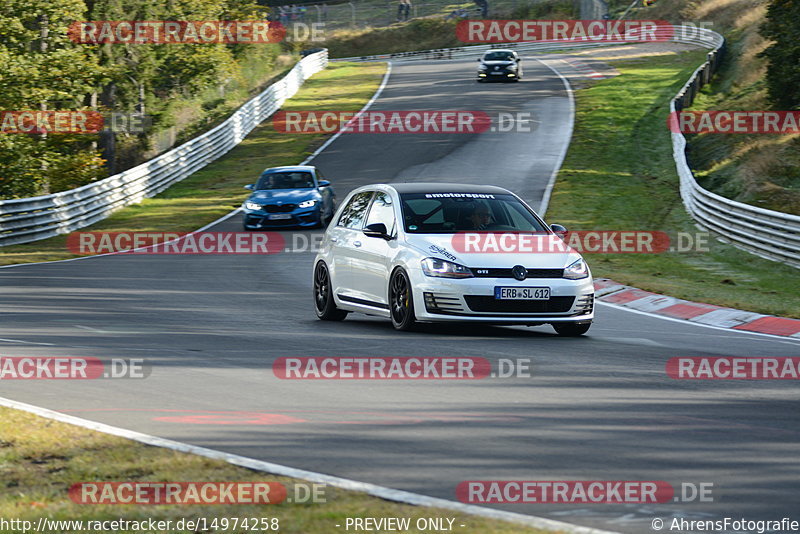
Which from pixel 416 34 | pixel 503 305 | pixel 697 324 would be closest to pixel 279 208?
Result: pixel 697 324

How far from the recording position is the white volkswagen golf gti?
11883mm

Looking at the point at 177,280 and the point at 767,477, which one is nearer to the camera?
the point at 767,477

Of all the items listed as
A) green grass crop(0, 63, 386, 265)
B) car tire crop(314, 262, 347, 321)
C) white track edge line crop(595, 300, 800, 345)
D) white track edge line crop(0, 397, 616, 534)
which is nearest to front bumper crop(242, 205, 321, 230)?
green grass crop(0, 63, 386, 265)

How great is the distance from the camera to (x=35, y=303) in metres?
15.8

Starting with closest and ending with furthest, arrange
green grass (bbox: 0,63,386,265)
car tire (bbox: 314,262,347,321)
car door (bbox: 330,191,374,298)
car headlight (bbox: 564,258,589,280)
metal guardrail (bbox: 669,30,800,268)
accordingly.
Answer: car headlight (bbox: 564,258,589,280) → car door (bbox: 330,191,374,298) → car tire (bbox: 314,262,347,321) → metal guardrail (bbox: 669,30,800,268) → green grass (bbox: 0,63,386,265)

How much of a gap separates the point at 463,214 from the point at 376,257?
105 centimetres

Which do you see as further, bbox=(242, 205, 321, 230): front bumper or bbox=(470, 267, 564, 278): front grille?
bbox=(242, 205, 321, 230): front bumper

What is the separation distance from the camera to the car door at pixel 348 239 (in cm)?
1360

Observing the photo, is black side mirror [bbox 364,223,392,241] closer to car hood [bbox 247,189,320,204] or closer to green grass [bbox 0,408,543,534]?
green grass [bbox 0,408,543,534]

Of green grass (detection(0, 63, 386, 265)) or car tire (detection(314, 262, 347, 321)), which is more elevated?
car tire (detection(314, 262, 347, 321))

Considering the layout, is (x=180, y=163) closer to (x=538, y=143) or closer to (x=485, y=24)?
(x=538, y=143)

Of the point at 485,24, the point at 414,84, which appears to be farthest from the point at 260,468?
the point at 485,24

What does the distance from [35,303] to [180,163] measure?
2460cm

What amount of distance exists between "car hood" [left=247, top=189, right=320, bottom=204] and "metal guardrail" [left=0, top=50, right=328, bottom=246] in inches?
206
